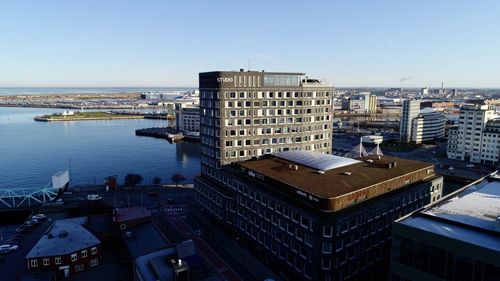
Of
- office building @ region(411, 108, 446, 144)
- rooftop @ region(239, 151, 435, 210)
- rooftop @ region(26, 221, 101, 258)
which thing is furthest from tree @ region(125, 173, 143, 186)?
office building @ region(411, 108, 446, 144)

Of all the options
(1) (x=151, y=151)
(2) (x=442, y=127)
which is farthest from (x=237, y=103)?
(2) (x=442, y=127)

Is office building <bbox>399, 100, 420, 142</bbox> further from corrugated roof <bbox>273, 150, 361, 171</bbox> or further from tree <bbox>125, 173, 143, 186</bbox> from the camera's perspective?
tree <bbox>125, 173, 143, 186</bbox>

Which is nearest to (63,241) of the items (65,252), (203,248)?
(65,252)

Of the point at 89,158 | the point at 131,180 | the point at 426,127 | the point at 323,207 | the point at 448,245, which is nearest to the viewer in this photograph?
the point at 448,245

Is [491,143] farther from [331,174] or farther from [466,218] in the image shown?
[466,218]

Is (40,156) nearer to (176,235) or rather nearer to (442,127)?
(176,235)
